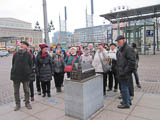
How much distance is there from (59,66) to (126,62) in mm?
2864

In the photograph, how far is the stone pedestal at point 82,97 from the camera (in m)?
3.45

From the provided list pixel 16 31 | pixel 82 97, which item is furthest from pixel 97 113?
pixel 16 31

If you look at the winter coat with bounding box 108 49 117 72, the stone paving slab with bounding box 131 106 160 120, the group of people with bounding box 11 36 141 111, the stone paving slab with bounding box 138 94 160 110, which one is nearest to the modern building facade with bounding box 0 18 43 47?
the group of people with bounding box 11 36 141 111

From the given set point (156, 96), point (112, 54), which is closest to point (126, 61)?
point (112, 54)

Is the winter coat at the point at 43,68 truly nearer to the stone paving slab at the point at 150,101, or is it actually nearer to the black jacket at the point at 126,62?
the black jacket at the point at 126,62

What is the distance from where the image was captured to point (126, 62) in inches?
152

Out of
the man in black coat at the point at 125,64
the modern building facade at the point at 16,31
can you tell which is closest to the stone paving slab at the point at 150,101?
the man in black coat at the point at 125,64

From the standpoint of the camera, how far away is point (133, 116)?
371 centimetres

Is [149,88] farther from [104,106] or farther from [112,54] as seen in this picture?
[104,106]

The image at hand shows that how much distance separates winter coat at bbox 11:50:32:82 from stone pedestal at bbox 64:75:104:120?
139 cm

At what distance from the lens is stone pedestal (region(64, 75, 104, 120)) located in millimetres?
3447

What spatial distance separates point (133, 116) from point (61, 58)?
11.3 feet

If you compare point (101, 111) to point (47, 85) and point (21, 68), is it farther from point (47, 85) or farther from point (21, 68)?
point (21, 68)

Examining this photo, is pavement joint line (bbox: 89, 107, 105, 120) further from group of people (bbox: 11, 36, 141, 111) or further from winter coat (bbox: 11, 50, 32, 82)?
winter coat (bbox: 11, 50, 32, 82)
